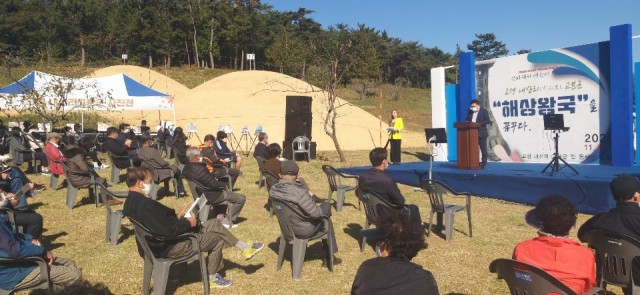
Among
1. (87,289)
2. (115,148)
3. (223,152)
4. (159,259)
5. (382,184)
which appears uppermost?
(115,148)

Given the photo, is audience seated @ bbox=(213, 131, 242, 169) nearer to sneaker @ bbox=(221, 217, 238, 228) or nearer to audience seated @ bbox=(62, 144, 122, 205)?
audience seated @ bbox=(62, 144, 122, 205)

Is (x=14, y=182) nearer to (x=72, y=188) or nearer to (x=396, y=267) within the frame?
(x=72, y=188)

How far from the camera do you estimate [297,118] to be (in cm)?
1638

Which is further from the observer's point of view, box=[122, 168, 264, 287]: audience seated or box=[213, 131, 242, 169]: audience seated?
box=[213, 131, 242, 169]: audience seated

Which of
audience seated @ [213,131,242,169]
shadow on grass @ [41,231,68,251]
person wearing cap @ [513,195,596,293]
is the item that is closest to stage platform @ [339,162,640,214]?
audience seated @ [213,131,242,169]

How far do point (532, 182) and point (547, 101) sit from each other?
3.50 meters

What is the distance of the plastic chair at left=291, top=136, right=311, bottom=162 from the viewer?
15.6 meters

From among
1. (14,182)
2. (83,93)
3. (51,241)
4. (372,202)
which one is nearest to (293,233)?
(372,202)

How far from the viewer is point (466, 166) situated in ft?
35.5

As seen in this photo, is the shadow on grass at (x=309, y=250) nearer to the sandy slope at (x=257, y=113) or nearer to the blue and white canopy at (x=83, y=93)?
the blue and white canopy at (x=83, y=93)

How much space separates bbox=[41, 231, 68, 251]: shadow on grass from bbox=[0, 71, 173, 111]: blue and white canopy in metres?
10.1

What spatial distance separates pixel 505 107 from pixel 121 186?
9579 mm

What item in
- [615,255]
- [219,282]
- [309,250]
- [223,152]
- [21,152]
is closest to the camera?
[615,255]

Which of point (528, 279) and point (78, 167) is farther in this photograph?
point (78, 167)
